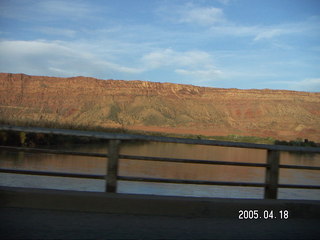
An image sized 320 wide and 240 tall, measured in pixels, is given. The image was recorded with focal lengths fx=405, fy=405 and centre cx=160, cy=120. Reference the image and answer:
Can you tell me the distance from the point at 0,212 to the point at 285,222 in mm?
3880

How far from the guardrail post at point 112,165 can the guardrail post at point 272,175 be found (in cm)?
237

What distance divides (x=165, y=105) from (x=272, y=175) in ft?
286

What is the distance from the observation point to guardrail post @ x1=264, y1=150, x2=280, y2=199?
6309 millimetres

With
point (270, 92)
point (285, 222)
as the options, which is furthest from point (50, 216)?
point (270, 92)

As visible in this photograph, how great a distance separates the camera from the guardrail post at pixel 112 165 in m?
5.88

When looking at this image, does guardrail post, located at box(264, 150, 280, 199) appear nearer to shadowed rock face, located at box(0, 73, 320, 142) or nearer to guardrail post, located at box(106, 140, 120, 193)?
guardrail post, located at box(106, 140, 120, 193)

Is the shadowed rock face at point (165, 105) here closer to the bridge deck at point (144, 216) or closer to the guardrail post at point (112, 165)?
the bridge deck at point (144, 216)

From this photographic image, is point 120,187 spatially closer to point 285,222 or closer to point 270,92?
point 285,222

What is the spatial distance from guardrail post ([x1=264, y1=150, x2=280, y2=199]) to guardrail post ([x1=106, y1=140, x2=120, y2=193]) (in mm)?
2372

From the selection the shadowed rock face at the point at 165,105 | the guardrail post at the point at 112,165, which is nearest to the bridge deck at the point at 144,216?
the guardrail post at the point at 112,165

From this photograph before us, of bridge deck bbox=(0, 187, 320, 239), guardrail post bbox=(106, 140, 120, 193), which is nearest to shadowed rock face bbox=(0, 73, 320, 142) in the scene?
bridge deck bbox=(0, 187, 320, 239)

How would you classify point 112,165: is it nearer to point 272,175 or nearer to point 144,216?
point 144,216

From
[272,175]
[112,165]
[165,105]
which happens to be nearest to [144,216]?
[112,165]

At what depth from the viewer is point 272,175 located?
630cm
